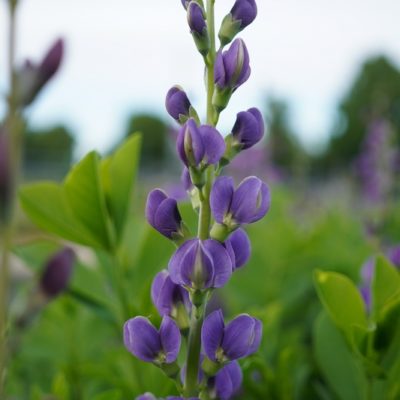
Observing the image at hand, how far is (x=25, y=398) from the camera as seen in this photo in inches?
51.4

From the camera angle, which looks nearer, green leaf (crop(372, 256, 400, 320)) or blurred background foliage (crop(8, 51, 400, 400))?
green leaf (crop(372, 256, 400, 320))

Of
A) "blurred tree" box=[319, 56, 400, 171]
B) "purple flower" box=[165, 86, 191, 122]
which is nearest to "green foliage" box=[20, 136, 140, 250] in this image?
"purple flower" box=[165, 86, 191, 122]

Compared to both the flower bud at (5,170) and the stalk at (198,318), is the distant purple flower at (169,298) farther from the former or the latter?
the flower bud at (5,170)

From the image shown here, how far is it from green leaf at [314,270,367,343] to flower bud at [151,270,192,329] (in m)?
0.24

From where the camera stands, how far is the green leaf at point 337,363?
978 mm

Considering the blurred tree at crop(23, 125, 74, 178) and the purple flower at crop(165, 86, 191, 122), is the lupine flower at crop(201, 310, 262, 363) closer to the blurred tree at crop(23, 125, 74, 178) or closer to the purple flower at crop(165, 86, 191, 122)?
the purple flower at crop(165, 86, 191, 122)

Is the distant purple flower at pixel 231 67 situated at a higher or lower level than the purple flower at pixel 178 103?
higher

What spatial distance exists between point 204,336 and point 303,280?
95 cm

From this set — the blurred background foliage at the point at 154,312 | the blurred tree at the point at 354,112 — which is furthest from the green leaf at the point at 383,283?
the blurred tree at the point at 354,112

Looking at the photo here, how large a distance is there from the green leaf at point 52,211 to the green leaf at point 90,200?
13 mm

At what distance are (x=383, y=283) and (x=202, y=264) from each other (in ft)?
1.10

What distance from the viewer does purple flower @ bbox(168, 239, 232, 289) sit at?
2.08ft

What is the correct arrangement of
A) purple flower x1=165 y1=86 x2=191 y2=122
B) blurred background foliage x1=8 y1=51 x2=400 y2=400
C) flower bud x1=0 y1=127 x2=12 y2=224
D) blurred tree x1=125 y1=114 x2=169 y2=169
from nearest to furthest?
flower bud x1=0 y1=127 x2=12 y2=224, purple flower x1=165 y1=86 x2=191 y2=122, blurred background foliage x1=8 y1=51 x2=400 y2=400, blurred tree x1=125 y1=114 x2=169 y2=169

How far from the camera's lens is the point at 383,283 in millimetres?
876
